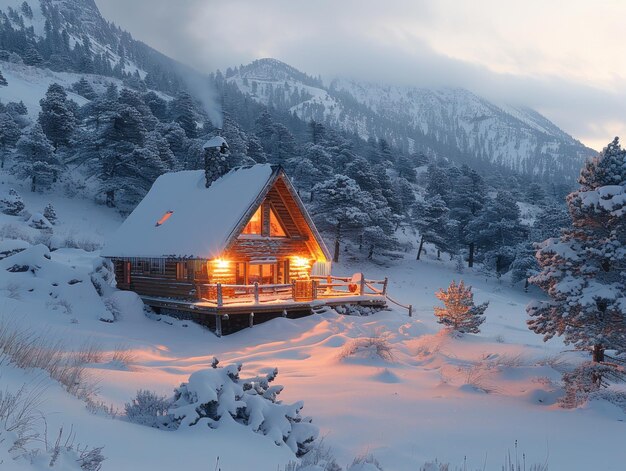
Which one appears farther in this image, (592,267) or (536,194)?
(536,194)

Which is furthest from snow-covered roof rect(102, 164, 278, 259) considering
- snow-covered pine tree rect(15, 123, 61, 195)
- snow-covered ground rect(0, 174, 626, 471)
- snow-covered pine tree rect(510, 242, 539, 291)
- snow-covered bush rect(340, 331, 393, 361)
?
snow-covered pine tree rect(510, 242, 539, 291)

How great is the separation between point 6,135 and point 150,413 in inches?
1890

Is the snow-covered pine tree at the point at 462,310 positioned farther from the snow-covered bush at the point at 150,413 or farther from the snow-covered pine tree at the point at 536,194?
the snow-covered pine tree at the point at 536,194

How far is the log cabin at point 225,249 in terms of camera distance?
2138cm

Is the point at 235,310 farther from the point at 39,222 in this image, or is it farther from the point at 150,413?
the point at 39,222

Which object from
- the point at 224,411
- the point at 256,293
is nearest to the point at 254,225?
the point at 256,293

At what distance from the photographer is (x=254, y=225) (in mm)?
23859

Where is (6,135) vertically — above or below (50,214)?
above

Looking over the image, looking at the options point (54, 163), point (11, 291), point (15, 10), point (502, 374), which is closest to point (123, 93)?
point (54, 163)

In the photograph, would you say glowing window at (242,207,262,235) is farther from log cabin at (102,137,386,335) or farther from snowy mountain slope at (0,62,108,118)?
snowy mountain slope at (0,62,108,118)

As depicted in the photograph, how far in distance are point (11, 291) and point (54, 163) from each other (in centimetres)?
2851

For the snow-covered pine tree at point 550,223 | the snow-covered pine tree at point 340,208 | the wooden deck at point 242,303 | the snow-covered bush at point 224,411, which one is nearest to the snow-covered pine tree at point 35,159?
the wooden deck at point 242,303

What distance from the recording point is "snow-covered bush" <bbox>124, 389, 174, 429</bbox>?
5887 millimetres

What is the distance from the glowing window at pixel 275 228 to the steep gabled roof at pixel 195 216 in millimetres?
1562
